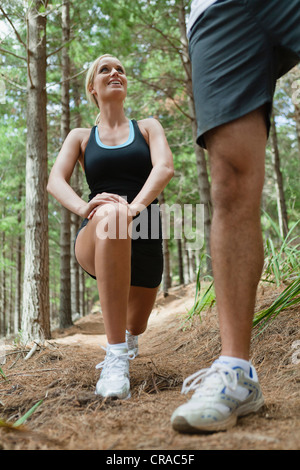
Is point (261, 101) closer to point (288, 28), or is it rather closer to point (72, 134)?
point (288, 28)

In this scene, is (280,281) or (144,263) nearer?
(144,263)

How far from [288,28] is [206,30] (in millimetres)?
311

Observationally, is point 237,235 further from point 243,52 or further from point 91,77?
point 91,77

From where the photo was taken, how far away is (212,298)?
3445 millimetres

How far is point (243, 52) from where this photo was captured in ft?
4.79

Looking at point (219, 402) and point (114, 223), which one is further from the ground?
point (114, 223)

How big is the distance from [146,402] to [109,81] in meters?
2.07

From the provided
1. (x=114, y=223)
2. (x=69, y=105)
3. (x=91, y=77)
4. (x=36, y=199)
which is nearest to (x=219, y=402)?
(x=114, y=223)

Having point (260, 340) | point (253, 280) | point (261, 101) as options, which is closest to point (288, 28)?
point (261, 101)

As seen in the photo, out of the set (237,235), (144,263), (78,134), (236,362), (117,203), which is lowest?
(236,362)

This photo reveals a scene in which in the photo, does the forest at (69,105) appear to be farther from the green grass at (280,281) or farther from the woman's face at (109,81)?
the woman's face at (109,81)

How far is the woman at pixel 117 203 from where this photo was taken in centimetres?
195

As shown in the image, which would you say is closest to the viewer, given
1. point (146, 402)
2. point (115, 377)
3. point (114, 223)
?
point (146, 402)

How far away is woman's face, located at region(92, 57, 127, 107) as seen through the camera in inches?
104
